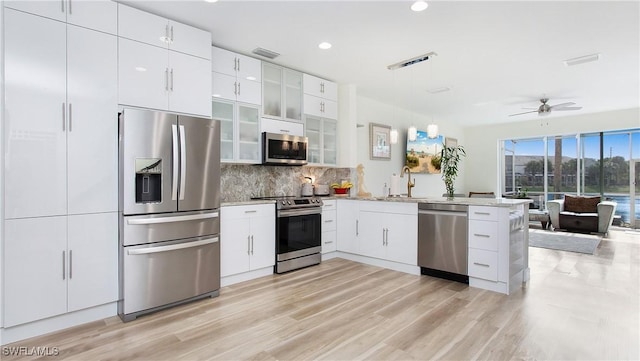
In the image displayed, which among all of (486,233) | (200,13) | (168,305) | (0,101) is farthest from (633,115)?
(0,101)

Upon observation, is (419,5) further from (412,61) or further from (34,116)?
(34,116)

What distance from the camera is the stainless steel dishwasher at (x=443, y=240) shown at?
358 centimetres

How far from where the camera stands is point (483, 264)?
3.43m

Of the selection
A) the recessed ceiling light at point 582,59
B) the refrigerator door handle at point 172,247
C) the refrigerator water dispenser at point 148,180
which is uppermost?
the recessed ceiling light at point 582,59

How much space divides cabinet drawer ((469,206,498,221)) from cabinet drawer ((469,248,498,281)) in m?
0.35

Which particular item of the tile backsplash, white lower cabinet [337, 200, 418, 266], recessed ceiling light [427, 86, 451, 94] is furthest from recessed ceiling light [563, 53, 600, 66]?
the tile backsplash

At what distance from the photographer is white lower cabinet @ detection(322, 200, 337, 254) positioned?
461cm

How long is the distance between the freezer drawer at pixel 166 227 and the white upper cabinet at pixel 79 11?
1.60 meters

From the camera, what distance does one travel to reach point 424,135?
769cm

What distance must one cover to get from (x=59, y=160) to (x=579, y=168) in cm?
1020

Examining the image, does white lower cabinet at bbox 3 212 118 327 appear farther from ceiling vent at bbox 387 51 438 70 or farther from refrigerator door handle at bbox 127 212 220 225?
Answer: ceiling vent at bbox 387 51 438 70

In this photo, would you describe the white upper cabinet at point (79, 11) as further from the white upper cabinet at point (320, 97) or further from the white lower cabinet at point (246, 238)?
the white upper cabinet at point (320, 97)

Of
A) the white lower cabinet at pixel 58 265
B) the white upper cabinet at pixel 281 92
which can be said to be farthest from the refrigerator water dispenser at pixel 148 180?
Result: the white upper cabinet at pixel 281 92

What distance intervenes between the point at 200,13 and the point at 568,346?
400 cm
